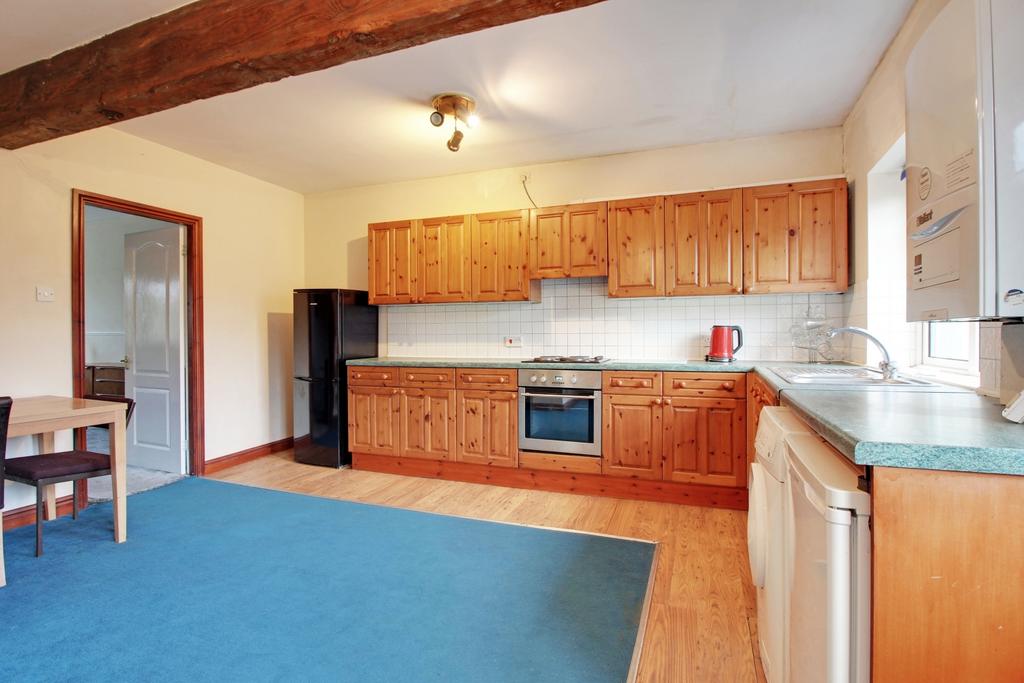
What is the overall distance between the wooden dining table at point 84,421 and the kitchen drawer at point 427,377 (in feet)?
5.75

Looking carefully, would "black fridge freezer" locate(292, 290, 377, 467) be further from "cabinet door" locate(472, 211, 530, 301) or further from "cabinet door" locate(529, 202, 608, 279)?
"cabinet door" locate(529, 202, 608, 279)

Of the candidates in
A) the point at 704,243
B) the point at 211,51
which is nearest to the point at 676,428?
the point at 704,243

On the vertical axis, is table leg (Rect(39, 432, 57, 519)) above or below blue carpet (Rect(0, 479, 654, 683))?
above

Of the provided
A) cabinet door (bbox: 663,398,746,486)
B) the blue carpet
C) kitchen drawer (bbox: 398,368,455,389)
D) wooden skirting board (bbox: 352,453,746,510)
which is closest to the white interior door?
the blue carpet

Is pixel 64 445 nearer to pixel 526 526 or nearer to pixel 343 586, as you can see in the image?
pixel 343 586

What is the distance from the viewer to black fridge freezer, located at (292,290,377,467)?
4.06 meters

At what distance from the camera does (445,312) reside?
438 centimetres

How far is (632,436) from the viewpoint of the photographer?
10.7 ft

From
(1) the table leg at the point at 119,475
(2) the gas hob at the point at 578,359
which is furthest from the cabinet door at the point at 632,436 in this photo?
(1) the table leg at the point at 119,475

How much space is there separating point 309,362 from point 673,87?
3376mm

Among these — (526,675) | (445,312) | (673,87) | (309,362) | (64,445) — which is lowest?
(526,675)

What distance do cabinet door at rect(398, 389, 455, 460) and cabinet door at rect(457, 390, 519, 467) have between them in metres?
0.09

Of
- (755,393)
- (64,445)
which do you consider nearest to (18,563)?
(64,445)

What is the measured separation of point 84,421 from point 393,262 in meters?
2.31
